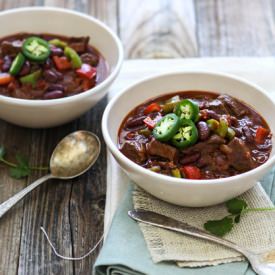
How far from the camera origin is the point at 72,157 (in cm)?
307

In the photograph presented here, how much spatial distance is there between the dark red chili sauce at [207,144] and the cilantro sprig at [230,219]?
149mm

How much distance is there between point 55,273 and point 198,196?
696mm

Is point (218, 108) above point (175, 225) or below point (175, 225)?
above

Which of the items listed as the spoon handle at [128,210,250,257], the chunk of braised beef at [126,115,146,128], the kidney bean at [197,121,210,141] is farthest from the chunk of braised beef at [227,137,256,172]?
the chunk of braised beef at [126,115,146,128]

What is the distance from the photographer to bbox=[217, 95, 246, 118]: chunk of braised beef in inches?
116

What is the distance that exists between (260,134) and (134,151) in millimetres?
600

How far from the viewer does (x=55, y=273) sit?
8.61 ft

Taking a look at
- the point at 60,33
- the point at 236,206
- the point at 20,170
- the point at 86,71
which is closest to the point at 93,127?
the point at 86,71

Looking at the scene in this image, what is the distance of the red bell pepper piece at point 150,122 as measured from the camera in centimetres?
281

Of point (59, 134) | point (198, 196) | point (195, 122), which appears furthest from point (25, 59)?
point (198, 196)

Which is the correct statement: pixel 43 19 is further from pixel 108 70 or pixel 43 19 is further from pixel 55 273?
pixel 55 273

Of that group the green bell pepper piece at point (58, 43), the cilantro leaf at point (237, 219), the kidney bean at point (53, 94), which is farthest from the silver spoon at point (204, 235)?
the green bell pepper piece at point (58, 43)

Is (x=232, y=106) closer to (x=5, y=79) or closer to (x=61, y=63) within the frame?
(x=61, y=63)

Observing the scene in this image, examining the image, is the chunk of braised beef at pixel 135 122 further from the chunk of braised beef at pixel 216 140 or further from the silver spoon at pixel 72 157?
the chunk of braised beef at pixel 216 140
